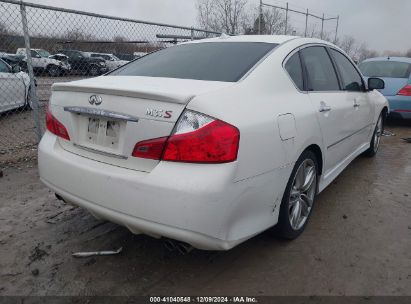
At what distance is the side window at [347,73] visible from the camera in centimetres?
374

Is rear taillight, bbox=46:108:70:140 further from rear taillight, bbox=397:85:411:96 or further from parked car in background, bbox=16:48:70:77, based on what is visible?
rear taillight, bbox=397:85:411:96

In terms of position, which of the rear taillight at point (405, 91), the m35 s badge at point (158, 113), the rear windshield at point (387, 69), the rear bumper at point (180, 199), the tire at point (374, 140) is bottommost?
the tire at point (374, 140)

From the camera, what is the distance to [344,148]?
3.65 meters

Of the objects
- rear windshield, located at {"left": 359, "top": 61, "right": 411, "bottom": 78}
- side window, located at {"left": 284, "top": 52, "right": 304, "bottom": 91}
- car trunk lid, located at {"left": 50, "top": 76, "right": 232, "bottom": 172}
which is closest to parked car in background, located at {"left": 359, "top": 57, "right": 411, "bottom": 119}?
rear windshield, located at {"left": 359, "top": 61, "right": 411, "bottom": 78}

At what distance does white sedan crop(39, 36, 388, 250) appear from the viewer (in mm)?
1959

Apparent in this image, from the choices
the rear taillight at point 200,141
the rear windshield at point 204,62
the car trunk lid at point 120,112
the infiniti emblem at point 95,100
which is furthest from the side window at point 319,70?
the infiniti emblem at point 95,100

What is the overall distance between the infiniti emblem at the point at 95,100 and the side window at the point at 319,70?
64.4 inches

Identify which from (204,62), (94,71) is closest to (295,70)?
(204,62)

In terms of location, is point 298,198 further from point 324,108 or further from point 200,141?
point 200,141

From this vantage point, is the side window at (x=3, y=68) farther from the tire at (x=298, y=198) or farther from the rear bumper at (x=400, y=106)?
the rear bumper at (x=400, y=106)

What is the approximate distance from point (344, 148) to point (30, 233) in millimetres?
2921

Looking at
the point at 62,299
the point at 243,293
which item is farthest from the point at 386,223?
the point at 62,299

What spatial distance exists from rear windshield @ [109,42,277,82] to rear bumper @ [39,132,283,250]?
0.75 m

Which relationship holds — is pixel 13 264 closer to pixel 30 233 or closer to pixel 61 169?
pixel 30 233
